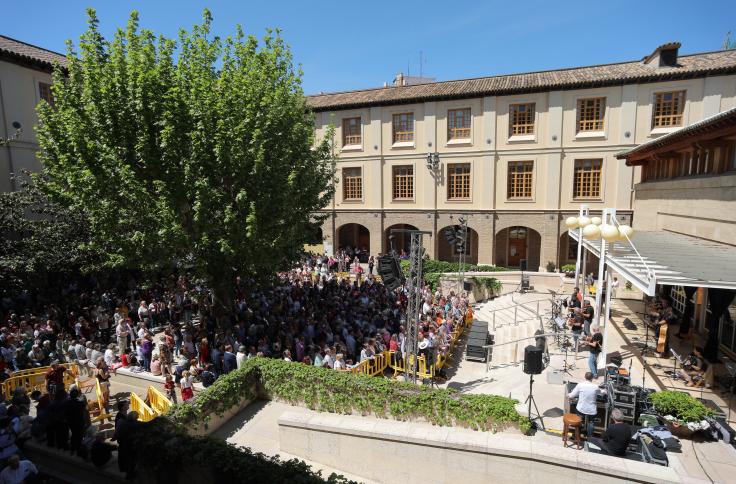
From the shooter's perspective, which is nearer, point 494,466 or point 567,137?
point 494,466

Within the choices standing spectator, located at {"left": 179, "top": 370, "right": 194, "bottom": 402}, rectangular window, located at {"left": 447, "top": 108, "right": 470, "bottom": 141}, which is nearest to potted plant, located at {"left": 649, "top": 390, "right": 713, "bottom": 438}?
standing spectator, located at {"left": 179, "top": 370, "right": 194, "bottom": 402}

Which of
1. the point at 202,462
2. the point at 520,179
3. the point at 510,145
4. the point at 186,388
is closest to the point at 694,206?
the point at 520,179

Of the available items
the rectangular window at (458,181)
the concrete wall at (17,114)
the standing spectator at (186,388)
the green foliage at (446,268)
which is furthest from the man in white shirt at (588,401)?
the concrete wall at (17,114)

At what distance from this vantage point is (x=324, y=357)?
13109mm

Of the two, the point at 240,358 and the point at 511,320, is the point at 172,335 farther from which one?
the point at 511,320

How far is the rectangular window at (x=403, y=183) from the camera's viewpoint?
31.4m

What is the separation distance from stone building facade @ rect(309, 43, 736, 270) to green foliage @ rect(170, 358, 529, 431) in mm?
18181

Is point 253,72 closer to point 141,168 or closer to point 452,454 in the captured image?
point 141,168

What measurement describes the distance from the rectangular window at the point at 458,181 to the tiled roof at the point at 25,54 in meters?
23.8

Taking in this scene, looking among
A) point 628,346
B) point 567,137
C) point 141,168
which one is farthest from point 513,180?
point 141,168

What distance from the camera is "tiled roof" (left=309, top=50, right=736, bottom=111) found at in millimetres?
23953

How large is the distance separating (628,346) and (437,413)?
8.43 m

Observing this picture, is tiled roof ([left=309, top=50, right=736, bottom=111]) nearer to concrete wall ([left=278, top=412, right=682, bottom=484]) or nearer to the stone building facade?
the stone building facade

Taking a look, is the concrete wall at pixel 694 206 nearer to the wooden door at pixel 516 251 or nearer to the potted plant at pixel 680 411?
the potted plant at pixel 680 411
